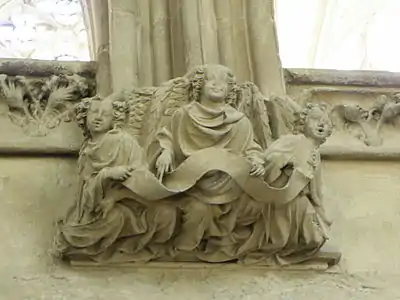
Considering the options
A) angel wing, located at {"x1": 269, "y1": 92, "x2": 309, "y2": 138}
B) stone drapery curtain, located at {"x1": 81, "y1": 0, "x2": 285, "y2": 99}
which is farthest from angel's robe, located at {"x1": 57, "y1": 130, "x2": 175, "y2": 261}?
angel wing, located at {"x1": 269, "y1": 92, "x2": 309, "y2": 138}

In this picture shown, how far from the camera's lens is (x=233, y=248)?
2.79 meters

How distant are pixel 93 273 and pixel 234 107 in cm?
57

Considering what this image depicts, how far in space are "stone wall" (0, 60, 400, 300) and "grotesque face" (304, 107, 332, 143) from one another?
0.82 ft

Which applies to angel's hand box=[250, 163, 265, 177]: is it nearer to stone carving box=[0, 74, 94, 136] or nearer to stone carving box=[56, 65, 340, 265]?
stone carving box=[56, 65, 340, 265]

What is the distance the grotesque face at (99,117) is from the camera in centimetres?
278

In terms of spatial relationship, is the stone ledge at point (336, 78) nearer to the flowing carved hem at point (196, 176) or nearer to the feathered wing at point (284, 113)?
the feathered wing at point (284, 113)

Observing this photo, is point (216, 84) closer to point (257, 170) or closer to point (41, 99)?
point (257, 170)

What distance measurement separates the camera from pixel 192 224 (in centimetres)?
269

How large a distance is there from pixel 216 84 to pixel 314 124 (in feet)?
0.93

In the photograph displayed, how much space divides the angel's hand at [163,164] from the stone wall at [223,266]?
28 centimetres

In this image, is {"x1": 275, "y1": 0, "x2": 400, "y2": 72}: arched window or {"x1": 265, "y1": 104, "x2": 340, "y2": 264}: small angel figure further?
{"x1": 275, "y1": 0, "x2": 400, "y2": 72}: arched window

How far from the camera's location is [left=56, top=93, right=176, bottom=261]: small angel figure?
8.74 ft

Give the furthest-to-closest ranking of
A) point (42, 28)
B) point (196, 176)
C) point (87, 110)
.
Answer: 1. point (42, 28)
2. point (87, 110)
3. point (196, 176)

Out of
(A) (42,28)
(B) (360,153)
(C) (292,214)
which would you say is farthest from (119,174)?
(A) (42,28)
